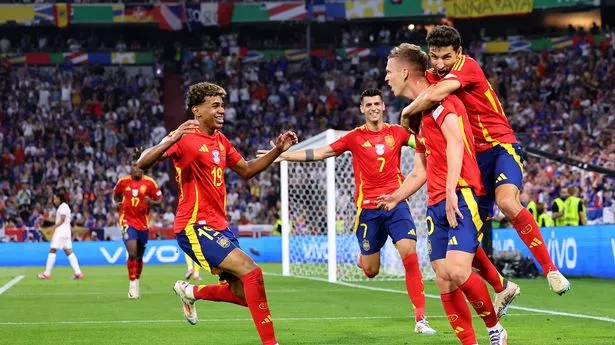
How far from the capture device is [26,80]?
48281 mm

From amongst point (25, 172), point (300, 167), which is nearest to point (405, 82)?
point (300, 167)

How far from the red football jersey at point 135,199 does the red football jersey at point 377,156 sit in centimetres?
698

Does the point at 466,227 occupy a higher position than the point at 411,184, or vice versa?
the point at 411,184

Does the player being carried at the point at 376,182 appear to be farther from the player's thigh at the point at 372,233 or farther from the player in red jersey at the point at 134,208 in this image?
the player in red jersey at the point at 134,208

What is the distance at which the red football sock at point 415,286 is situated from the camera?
39.3ft

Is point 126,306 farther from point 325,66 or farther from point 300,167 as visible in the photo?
point 325,66

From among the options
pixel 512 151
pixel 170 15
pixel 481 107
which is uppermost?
pixel 170 15

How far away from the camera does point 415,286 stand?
40.3ft

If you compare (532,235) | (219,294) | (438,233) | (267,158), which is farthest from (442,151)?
(219,294)

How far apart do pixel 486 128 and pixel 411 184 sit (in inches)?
36.8

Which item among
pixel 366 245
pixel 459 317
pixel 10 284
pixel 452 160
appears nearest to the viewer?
pixel 452 160

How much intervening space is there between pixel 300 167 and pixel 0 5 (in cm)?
2583

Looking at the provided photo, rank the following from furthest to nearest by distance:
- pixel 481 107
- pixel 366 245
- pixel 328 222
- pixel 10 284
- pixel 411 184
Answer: pixel 10 284 → pixel 328 222 → pixel 366 245 → pixel 411 184 → pixel 481 107

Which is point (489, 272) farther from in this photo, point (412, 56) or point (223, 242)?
point (223, 242)
